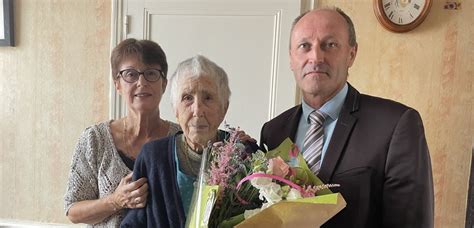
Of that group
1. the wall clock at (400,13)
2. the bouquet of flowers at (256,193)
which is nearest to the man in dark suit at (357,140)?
the bouquet of flowers at (256,193)

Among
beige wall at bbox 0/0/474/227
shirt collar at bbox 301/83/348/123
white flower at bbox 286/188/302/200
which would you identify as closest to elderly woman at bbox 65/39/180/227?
shirt collar at bbox 301/83/348/123

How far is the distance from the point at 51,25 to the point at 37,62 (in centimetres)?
27

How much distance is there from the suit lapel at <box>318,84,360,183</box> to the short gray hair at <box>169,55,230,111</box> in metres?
0.32

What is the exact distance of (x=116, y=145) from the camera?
1.35 m

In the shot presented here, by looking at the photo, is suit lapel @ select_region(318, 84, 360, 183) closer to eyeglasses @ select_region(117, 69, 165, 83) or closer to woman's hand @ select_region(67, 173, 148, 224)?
woman's hand @ select_region(67, 173, 148, 224)

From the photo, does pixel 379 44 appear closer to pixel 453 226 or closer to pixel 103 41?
pixel 453 226

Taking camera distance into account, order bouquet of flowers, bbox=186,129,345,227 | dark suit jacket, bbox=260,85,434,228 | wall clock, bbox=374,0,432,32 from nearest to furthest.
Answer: bouquet of flowers, bbox=186,129,345,227 → dark suit jacket, bbox=260,85,434,228 → wall clock, bbox=374,0,432,32

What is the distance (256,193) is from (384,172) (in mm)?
384

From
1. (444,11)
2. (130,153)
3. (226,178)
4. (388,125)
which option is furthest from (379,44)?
(226,178)

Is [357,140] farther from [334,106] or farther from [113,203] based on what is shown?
[113,203]

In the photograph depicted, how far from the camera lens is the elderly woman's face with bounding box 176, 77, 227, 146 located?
42.6 inches

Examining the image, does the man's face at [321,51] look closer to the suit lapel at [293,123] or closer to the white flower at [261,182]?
the suit lapel at [293,123]

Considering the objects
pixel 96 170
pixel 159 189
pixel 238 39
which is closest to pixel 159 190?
pixel 159 189

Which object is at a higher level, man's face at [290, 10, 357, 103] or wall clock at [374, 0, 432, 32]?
wall clock at [374, 0, 432, 32]
